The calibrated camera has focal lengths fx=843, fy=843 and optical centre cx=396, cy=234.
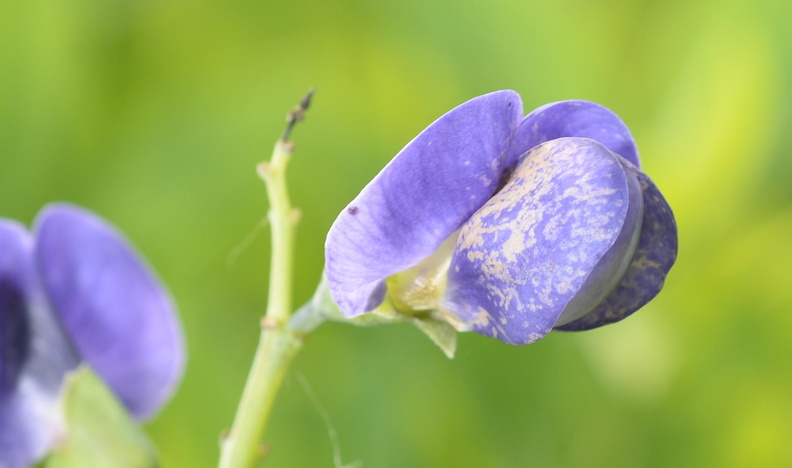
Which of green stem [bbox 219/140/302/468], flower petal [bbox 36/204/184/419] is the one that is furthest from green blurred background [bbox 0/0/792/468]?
green stem [bbox 219/140/302/468]

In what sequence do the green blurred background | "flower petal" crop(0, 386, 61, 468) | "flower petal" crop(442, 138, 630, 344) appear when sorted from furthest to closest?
1. the green blurred background
2. "flower petal" crop(0, 386, 61, 468)
3. "flower petal" crop(442, 138, 630, 344)

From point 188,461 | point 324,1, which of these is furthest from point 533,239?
point 324,1

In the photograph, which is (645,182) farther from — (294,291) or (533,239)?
(294,291)

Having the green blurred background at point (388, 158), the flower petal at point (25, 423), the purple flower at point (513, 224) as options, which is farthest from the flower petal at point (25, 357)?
the green blurred background at point (388, 158)

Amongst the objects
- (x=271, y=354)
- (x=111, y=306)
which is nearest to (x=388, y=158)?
(x=111, y=306)

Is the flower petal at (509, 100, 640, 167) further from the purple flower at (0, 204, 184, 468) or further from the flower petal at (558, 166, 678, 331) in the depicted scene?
the purple flower at (0, 204, 184, 468)

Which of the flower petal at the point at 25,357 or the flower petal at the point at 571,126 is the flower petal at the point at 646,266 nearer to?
the flower petal at the point at 571,126

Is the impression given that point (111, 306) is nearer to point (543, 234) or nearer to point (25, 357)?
point (25, 357)
